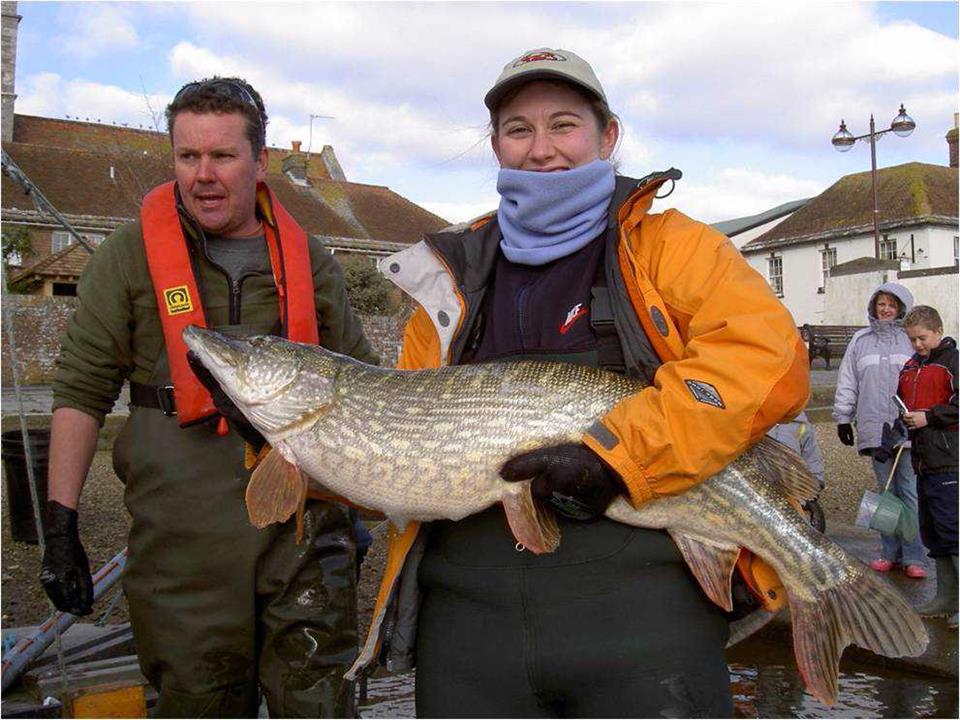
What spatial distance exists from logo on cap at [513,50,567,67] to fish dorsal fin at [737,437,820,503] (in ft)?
3.92

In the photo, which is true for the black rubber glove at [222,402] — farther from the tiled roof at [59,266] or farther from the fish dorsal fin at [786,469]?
the tiled roof at [59,266]

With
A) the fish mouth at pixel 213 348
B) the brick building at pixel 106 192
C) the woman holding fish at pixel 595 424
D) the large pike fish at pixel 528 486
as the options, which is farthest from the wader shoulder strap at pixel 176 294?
the brick building at pixel 106 192

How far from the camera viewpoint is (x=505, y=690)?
7.43 ft

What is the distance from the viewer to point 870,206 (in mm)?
37938

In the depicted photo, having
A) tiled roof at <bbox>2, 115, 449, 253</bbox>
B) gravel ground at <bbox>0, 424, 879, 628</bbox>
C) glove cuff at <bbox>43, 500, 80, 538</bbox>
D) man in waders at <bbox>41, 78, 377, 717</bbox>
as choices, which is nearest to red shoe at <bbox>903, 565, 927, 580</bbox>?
gravel ground at <bbox>0, 424, 879, 628</bbox>

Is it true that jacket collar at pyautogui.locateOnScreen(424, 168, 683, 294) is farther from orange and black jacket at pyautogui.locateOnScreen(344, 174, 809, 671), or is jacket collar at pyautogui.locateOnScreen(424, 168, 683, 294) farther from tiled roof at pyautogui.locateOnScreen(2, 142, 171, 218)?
tiled roof at pyautogui.locateOnScreen(2, 142, 171, 218)

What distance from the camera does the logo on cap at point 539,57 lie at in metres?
2.55

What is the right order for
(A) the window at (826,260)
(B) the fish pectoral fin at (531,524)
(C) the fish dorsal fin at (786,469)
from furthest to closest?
(A) the window at (826,260) < (C) the fish dorsal fin at (786,469) < (B) the fish pectoral fin at (531,524)

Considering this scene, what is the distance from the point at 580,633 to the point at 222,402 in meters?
1.41

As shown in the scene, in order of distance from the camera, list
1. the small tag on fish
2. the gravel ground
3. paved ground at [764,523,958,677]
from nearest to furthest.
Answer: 1. the small tag on fish
2. paved ground at [764,523,958,677]
3. the gravel ground

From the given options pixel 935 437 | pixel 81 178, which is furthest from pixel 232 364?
pixel 81 178

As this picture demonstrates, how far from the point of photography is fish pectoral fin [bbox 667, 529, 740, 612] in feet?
7.46

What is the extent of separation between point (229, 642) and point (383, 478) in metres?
1.18

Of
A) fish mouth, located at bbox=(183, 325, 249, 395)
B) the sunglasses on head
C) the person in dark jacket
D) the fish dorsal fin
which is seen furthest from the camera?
the person in dark jacket
